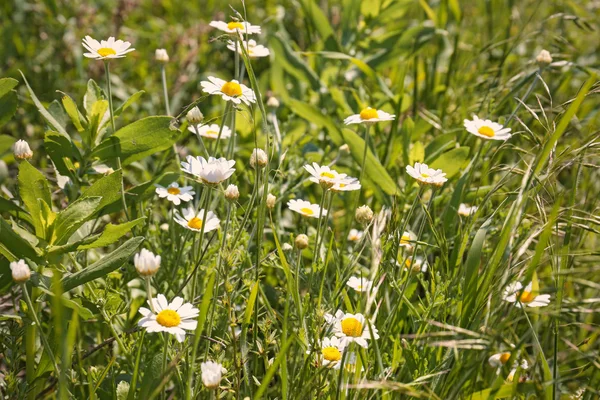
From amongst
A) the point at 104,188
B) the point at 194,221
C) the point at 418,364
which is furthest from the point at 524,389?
the point at 104,188

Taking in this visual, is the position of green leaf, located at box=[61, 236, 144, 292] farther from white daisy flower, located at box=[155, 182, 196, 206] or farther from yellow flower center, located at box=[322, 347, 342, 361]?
yellow flower center, located at box=[322, 347, 342, 361]

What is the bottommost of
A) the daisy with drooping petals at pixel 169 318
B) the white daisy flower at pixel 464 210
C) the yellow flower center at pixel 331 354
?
the white daisy flower at pixel 464 210

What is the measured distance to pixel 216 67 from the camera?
3.09 meters

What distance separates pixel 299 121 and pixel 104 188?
1.02m

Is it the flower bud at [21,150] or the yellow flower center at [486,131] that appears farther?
the yellow flower center at [486,131]

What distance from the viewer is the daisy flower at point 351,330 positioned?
1246 mm

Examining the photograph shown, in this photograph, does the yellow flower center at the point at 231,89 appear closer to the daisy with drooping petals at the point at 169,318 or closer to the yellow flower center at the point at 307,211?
the yellow flower center at the point at 307,211

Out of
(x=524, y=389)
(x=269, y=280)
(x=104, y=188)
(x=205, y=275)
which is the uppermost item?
(x=104, y=188)

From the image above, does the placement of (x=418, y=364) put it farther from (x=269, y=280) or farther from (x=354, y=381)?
(x=269, y=280)

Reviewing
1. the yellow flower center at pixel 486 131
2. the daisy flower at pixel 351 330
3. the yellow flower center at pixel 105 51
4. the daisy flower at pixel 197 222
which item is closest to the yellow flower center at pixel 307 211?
the daisy flower at pixel 197 222

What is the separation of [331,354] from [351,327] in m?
0.06

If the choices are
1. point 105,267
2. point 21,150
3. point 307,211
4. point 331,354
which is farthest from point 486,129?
point 21,150

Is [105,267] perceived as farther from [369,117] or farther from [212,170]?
[369,117]

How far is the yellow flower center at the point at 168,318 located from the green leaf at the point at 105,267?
0.46 feet
